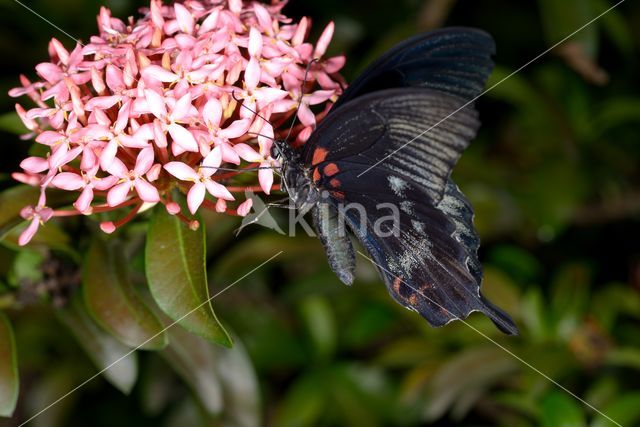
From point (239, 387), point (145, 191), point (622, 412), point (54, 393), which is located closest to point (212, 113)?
point (145, 191)

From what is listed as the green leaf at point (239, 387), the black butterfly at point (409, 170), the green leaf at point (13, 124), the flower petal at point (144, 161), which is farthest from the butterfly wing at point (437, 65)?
the green leaf at point (239, 387)

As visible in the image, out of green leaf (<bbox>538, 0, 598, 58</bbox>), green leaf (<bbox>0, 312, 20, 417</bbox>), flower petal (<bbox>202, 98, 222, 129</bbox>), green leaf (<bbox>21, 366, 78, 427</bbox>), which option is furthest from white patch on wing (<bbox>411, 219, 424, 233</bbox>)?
green leaf (<bbox>21, 366, 78, 427</bbox>)

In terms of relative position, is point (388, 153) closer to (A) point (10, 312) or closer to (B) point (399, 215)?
(B) point (399, 215)

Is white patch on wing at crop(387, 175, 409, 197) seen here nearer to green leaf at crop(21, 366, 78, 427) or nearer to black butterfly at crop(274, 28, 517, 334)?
black butterfly at crop(274, 28, 517, 334)

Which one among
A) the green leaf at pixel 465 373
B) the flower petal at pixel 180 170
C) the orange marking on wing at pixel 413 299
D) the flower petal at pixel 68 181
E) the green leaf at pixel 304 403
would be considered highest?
the flower petal at pixel 180 170

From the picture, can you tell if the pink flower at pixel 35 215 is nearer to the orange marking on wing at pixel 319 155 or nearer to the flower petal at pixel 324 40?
the orange marking on wing at pixel 319 155

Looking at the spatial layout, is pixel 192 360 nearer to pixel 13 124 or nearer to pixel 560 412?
pixel 13 124
